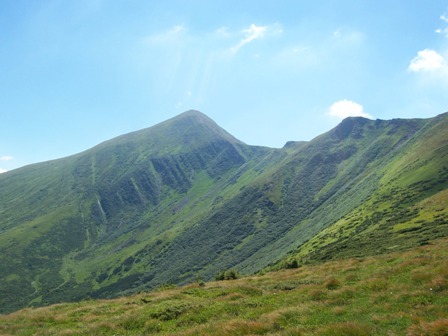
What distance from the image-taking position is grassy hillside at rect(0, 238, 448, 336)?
1346cm

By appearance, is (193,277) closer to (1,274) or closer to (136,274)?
(136,274)

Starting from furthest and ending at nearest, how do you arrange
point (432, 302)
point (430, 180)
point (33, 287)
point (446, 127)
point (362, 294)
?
point (33, 287), point (446, 127), point (430, 180), point (362, 294), point (432, 302)

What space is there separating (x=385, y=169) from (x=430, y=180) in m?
64.2

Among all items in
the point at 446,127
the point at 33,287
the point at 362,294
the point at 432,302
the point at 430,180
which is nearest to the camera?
the point at 432,302

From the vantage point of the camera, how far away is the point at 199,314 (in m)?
20.2

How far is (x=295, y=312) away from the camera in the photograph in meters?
16.7

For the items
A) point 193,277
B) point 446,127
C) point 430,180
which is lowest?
point 193,277

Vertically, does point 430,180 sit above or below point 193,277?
above

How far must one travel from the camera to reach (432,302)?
15.4 metres

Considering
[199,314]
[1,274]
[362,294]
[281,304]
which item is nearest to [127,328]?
[199,314]

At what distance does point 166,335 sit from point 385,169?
17659 cm

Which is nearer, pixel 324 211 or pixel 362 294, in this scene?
pixel 362 294

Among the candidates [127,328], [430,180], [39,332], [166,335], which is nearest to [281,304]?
[166,335]

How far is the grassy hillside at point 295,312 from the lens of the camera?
530 inches
